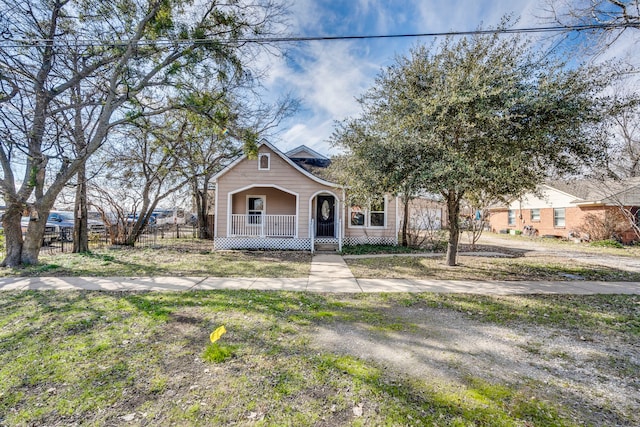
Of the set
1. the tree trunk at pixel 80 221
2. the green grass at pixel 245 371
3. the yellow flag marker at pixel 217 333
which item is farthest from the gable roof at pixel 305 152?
the yellow flag marker at pixel 217 333

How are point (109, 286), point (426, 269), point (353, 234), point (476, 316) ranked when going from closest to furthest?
point (476, 316)
point (109, 286)
point (426, 269)
point (353, 234)

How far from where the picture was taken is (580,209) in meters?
18.9

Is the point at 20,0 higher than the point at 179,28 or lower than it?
lower

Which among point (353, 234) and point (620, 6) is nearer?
point (620, 6)

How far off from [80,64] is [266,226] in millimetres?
8227

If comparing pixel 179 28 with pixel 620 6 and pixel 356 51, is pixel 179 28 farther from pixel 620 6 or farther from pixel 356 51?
pixel 620 6

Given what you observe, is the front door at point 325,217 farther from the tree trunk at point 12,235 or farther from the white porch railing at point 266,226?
the tree trunk at point 12,235

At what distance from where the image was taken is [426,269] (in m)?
8.73

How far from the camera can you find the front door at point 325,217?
47.9 feet

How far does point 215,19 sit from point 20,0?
4.94m

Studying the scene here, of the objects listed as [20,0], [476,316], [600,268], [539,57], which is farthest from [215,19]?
[600,268]

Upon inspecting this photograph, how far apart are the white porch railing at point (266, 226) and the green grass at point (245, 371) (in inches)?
313

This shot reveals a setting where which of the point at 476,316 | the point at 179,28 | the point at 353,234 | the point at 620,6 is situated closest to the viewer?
the point at 476,316

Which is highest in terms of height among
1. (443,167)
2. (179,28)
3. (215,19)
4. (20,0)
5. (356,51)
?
(215,19)
